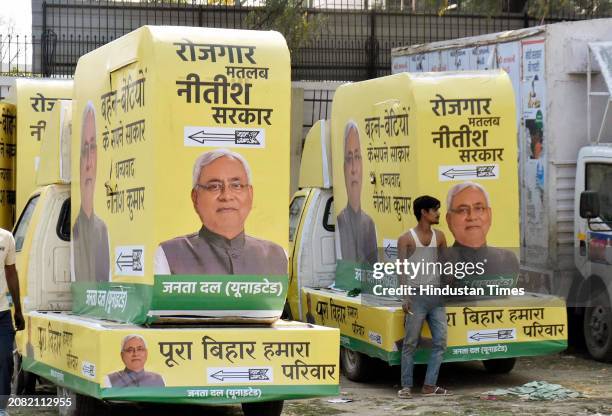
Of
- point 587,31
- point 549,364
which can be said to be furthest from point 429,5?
point 549,364

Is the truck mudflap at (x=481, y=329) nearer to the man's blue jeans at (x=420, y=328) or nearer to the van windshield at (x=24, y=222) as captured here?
the man's blue jeans at (x=420, y=328)

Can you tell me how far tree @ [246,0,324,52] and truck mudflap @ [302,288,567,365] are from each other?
902cm

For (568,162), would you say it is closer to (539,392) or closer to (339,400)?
(539,392)

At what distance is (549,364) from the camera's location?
14.5 meters

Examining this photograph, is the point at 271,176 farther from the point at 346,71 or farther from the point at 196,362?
the point at 346,71

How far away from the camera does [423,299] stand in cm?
1180

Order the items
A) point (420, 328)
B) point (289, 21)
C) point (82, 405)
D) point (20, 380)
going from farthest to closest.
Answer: point (289, 21) < point (420, 328) < point (20, 380) < point (82, 405)

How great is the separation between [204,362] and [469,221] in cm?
423

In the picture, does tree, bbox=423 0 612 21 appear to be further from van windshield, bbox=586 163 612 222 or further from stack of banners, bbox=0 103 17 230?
stack of banners, bbox=0 103 17 230

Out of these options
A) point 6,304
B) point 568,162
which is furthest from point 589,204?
point 6,304

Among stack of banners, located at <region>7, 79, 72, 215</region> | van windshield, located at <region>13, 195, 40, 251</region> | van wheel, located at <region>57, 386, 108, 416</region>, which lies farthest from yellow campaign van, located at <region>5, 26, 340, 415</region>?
stack of banners, located at <region>7, 79, 72, 215</region>

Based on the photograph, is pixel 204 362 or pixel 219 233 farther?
pixel 219 233

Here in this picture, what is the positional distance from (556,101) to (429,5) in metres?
7.65

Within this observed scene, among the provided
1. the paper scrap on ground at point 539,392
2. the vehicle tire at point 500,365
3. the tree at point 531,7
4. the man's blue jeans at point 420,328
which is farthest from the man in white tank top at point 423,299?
the tree at point 531,7
